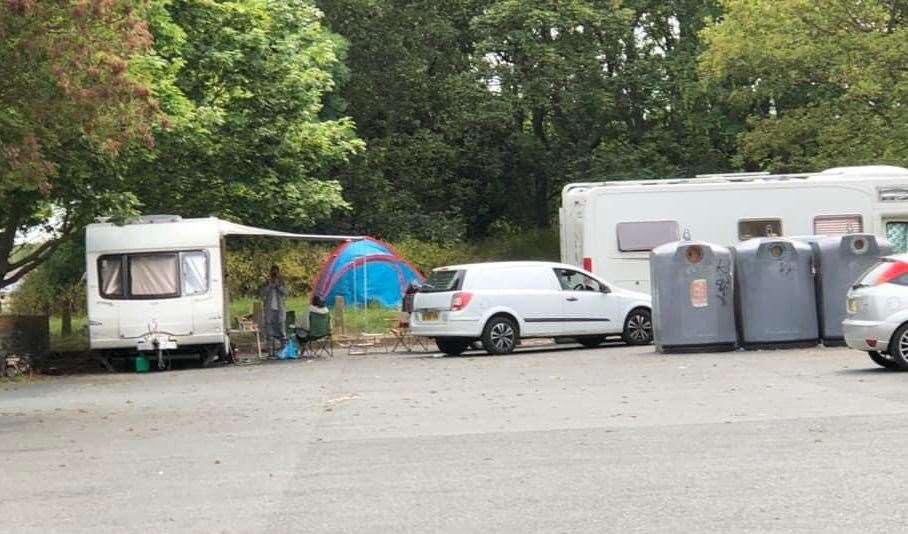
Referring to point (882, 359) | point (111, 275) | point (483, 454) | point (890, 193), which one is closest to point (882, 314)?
point (882, 359)

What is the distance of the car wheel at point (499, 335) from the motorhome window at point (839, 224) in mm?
6083

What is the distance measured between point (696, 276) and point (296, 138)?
10636 millimetres

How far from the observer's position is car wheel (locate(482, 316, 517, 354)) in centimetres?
2656

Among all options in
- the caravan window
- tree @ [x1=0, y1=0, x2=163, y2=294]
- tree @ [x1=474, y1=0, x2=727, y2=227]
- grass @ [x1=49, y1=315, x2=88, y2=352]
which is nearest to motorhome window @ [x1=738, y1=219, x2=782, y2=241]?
the caravan window

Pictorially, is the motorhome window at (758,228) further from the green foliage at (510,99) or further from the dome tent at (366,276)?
the green foliage at (510,99)

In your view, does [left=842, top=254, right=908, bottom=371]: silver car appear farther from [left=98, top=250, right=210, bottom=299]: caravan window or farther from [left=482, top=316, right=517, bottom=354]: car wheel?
[left=98, top=250, right=210, bottom=299]: caravan window

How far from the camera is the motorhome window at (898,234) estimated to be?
91.9 feet

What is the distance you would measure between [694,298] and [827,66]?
47.4ft

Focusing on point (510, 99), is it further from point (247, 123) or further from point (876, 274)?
point (876, 274)

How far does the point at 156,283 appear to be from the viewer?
28188 mm

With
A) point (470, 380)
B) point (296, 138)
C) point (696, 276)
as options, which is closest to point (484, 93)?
point (296, 138)

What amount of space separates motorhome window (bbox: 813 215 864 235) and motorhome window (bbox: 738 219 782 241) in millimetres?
702

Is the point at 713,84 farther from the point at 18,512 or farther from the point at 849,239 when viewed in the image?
the point at 18,512

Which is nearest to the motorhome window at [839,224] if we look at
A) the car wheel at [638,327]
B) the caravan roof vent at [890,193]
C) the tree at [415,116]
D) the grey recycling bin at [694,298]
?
the caravan roof vent at [890,193]
